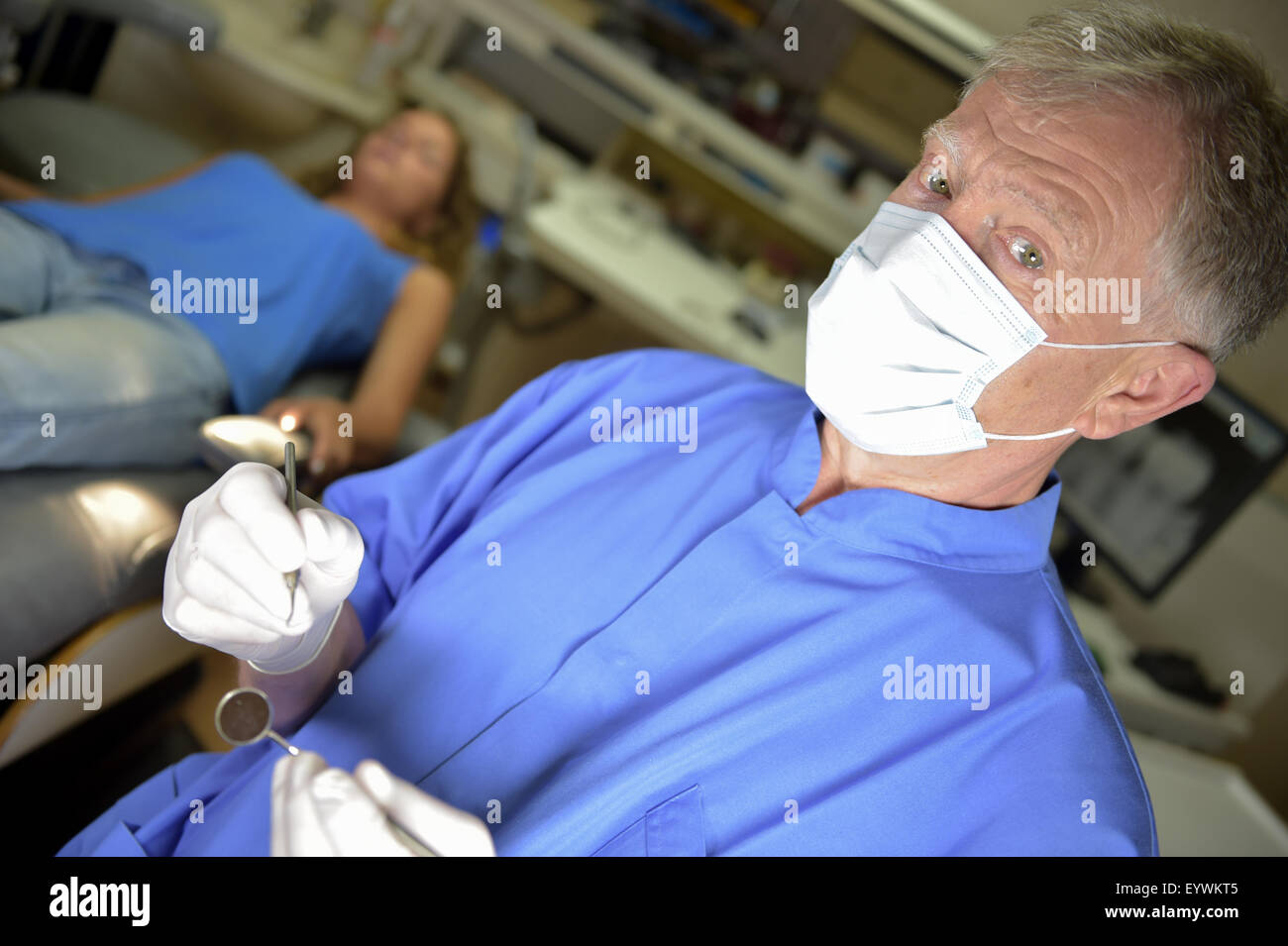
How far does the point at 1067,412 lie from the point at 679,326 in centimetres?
169

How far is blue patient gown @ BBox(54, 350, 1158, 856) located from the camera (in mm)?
792

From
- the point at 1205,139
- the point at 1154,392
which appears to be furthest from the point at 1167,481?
the point at 1205,139

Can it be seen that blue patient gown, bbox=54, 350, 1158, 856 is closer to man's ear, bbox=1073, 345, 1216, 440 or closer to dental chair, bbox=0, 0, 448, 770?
man's ear, bbox=1073, 345, 1216, 440

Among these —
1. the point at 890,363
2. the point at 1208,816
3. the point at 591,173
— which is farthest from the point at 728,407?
the point at 591,173

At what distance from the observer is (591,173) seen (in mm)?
3189

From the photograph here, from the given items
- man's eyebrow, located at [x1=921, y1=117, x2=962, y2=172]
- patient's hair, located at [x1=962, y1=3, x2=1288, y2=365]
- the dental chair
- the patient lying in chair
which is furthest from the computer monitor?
the dental chair

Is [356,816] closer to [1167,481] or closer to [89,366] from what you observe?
[89,366]

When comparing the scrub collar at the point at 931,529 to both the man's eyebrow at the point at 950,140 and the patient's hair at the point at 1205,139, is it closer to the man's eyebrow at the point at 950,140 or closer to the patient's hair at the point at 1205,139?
the patient's hair at the point at 1205,139

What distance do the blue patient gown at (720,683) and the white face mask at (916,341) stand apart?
73 millimetres

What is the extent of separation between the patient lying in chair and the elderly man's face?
1225 millimetres

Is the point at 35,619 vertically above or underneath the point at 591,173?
underneath

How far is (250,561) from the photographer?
2.31ft

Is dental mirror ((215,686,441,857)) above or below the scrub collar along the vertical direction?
below
